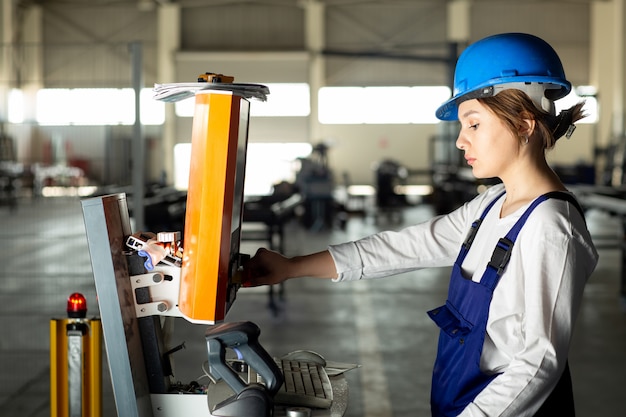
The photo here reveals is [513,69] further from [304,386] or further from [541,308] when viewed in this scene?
[304,386]

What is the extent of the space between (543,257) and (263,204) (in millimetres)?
5765

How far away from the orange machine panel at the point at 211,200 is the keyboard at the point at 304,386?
0.19 metres

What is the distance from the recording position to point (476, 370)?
129 centimetres

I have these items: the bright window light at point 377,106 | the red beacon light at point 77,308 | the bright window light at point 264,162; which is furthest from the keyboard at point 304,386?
the bright window light at point 377,106

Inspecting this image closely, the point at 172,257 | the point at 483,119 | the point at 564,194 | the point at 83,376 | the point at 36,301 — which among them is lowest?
the point at 36,301

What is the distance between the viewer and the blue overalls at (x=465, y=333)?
4.17 ft

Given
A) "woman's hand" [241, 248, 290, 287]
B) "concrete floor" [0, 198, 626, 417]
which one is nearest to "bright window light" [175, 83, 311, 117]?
"concrete floor" [0, 198, 626, 417]

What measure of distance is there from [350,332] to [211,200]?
4.17m

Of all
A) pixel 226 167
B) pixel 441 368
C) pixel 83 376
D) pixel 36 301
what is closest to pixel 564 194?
pixel 441 368

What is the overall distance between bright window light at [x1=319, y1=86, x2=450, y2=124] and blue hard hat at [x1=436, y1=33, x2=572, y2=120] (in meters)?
17.3

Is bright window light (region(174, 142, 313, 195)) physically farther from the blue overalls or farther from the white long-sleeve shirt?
the white long-sleeve shirt

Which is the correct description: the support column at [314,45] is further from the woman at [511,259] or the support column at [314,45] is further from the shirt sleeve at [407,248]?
the woman at [511,259]

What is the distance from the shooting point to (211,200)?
113 centimetres

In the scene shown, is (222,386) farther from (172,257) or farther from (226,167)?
(226,167)
